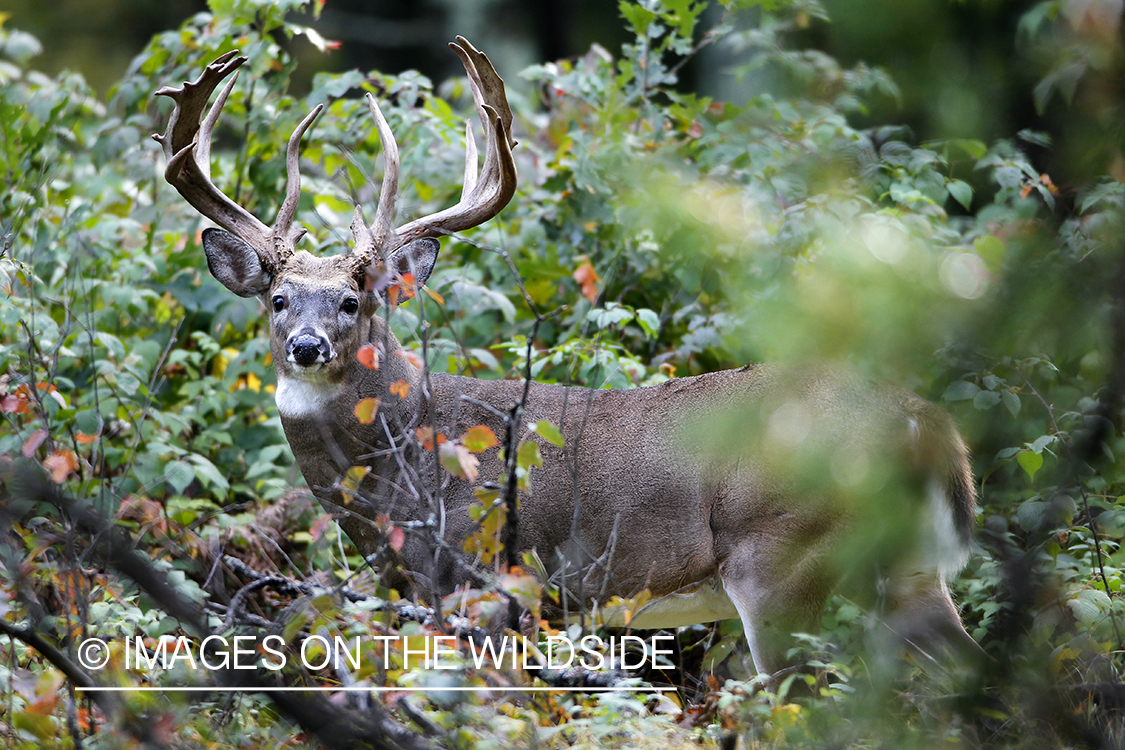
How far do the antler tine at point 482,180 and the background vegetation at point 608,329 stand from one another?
0.51 metres

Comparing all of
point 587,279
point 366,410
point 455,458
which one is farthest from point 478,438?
point 587,279

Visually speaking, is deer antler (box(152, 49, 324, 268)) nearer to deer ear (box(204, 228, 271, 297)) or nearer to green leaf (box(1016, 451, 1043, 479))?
deer ear (box(204, 228, 271, 297))

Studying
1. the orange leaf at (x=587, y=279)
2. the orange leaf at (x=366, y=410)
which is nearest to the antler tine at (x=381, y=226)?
the orange leaf at (x=366, y=410)

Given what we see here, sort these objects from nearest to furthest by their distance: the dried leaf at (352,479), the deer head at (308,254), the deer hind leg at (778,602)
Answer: the dried leaf at (352,479)
the deer hind leg at (778,602)
the deer head at (308,254)

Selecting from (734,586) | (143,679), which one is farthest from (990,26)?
(143,679)

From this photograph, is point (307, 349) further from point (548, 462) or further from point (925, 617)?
point (925, 617)

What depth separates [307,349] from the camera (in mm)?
3988

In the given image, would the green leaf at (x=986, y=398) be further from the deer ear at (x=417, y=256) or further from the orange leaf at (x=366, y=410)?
the deer ear at (x=417, y=256)

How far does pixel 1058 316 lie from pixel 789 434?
47 cm

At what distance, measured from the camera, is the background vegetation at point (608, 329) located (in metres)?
1.60

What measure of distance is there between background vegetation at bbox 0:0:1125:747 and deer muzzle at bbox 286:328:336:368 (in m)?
0.67

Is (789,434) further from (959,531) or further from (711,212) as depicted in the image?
(959,531)

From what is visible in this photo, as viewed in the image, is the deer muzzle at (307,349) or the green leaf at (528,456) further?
the deer muzzle at (307,349)

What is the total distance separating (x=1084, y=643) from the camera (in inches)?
122
